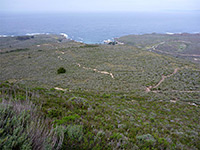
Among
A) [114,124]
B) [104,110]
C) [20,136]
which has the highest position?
[20,136]

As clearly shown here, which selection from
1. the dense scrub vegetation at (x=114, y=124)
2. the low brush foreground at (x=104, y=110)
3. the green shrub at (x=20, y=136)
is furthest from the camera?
the dense scrub vegetation at (x=114, y=124)

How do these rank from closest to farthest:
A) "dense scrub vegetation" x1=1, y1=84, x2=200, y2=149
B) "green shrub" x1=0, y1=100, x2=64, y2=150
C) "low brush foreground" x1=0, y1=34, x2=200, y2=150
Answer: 1. "green shrub" x1=0, y1=100, x2=64, y2=150
2. "low brush foreground" x1=0, y1=34, x2=200, y2=150
3. "dense scrub vegetation" x1=1, y1=84, x2=200, y2=149

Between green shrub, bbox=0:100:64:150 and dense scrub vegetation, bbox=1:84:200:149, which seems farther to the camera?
dense scrub vegetation, bbox=1:84:200:149

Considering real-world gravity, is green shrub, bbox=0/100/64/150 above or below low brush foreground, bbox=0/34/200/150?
above

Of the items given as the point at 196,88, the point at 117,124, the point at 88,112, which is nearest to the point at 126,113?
the point at 117,124

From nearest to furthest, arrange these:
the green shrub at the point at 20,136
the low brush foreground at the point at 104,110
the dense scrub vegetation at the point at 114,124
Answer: the green shrub at the point at 20,136 < the low brush foreground at the point at 104,110 < the dense scrub vegetation at the point at 114,124

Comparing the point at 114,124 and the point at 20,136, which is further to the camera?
the point at 114,124

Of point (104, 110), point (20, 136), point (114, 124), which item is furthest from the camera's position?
point (104, 110)

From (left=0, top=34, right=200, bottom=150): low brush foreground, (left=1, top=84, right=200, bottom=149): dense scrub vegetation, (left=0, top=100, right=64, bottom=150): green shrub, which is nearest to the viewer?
(left=0, top=100, right=64, bottom=150): green shrub

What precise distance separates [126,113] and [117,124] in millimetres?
1973

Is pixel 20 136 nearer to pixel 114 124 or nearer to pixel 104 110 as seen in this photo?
pixel 114 124

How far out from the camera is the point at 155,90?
14.5 meters

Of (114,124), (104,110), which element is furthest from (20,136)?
(104,110)

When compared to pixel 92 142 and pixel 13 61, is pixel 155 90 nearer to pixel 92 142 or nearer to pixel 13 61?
pixel 92 142
